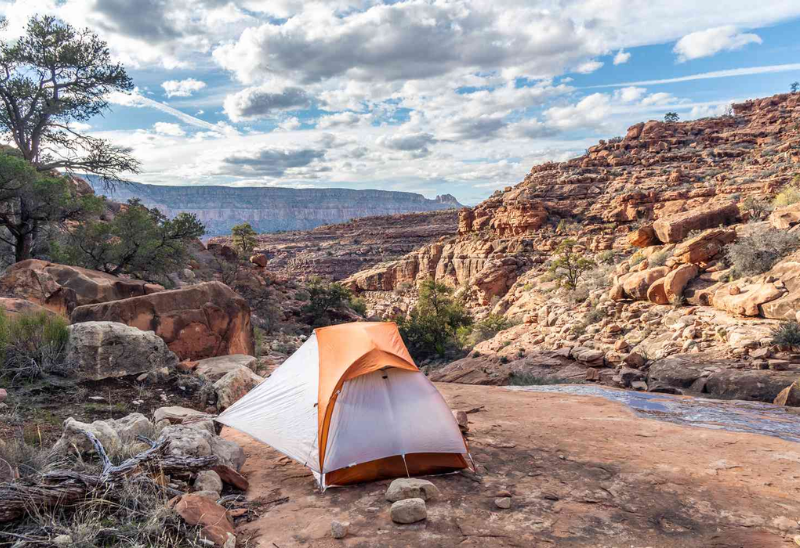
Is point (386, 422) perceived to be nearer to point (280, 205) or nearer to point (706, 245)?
point (706, 245)

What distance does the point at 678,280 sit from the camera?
15.1 metres

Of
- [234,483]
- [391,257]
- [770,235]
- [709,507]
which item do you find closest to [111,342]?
[234,483]

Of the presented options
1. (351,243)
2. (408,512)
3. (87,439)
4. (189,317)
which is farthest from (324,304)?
(351,243)

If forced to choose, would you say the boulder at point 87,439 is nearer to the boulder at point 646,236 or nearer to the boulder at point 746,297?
the boulder at point 746,297

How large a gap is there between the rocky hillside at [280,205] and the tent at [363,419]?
16620cm

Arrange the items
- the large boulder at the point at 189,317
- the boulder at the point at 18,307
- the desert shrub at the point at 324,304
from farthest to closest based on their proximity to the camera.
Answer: the desert shrub at the point at 324,304 < the large boulder at the point at 189,317 < the boulder at the point at 18,307

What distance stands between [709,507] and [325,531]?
3.73m

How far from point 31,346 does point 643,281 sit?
17517 millimetres

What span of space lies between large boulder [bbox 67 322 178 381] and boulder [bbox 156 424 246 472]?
11.3 feet

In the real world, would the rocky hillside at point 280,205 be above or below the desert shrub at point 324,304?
above

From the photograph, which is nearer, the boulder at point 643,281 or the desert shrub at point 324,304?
the boulder at point 643,281

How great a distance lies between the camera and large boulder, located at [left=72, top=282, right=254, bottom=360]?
378 inches

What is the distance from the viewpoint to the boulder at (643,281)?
16312mm

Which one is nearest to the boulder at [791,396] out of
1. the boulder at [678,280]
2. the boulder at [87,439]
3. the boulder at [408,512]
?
the boulder at [678,280]
